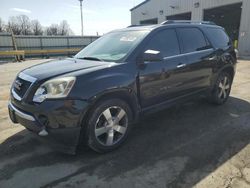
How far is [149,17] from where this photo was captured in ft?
95.1

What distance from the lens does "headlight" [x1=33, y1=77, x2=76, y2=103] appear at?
278cm

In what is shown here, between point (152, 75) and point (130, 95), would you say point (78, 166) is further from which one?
point (152, 75)

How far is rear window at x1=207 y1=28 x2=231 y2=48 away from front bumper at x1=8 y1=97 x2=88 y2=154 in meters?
3.54

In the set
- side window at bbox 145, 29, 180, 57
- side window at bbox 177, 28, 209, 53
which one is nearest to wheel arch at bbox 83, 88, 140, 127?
side window at bbox 145, 29, 180, 57

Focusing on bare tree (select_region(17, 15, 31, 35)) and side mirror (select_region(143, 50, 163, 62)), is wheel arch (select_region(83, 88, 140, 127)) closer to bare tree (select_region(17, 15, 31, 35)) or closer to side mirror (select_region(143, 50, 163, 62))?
side mirror (select_region(143, 50, 163, 62))

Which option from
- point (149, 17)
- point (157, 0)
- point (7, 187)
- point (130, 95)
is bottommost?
point (7, 187)

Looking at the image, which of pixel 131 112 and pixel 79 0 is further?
pixel 79 0

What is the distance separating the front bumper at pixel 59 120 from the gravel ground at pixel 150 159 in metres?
0.37

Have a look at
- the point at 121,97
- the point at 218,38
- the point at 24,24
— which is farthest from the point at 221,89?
the point at 24,24

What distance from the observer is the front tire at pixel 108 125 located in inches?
119

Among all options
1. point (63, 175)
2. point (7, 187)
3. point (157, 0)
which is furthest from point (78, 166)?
point (157, 0)

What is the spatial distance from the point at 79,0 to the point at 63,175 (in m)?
43.3

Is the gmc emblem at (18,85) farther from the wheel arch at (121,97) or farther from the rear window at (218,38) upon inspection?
the rear window at (218,38)

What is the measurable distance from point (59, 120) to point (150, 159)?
1337mm
